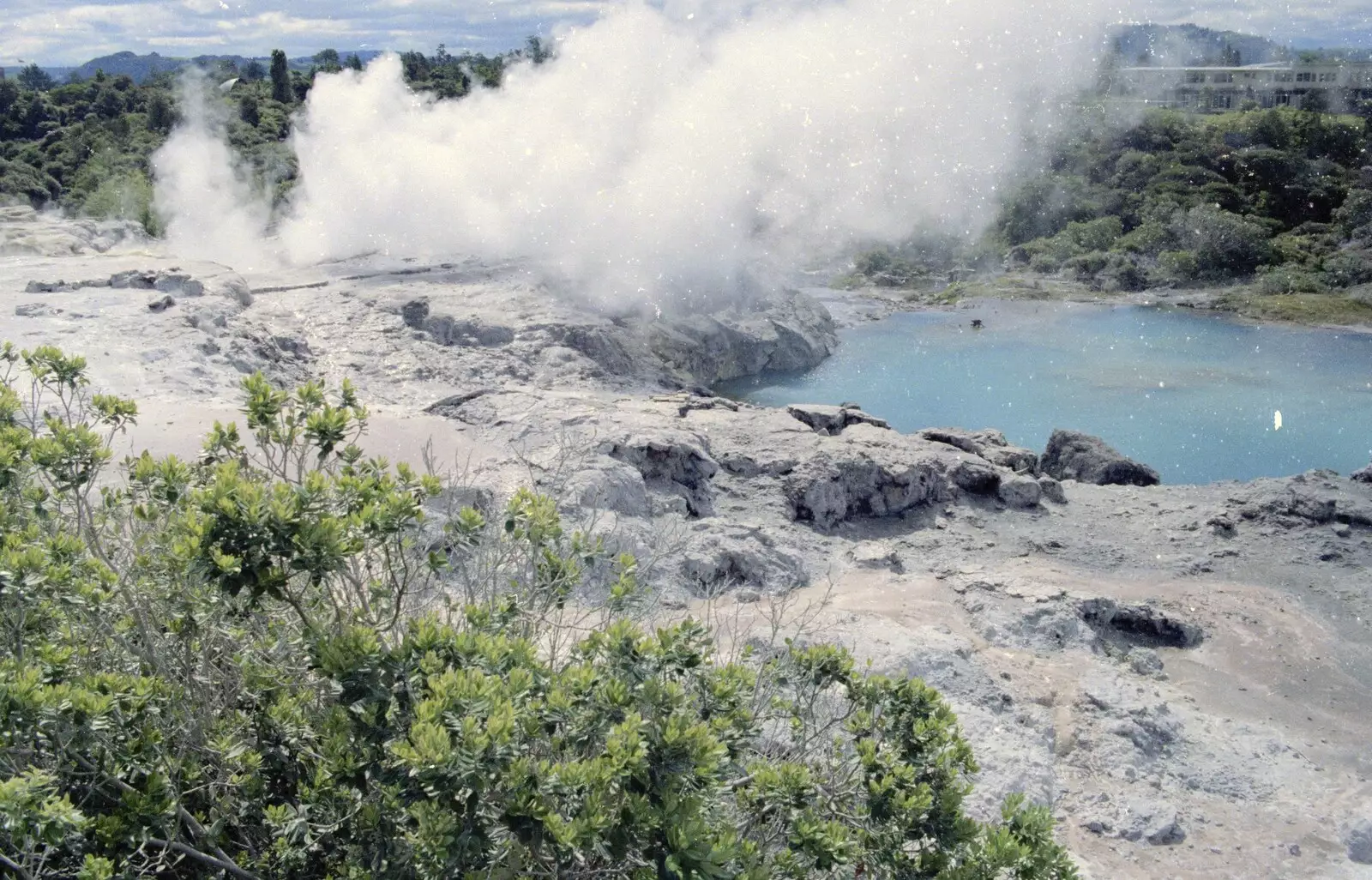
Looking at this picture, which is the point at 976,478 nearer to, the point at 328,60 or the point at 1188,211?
the point at 1188,211

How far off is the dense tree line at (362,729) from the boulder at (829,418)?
7846mm

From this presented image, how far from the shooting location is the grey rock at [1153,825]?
18.1ft

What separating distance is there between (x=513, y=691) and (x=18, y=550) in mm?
1560

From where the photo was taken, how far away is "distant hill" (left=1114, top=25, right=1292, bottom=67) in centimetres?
4225

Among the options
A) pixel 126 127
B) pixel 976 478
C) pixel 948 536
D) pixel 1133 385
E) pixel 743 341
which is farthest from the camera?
pixel 126 127

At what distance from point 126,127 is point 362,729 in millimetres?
38158

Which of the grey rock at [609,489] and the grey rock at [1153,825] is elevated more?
the grey rock at [609,489]

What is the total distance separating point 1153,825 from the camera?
18.2 feet

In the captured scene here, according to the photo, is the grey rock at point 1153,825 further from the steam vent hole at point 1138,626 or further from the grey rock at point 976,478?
the grey rock at point 976,478

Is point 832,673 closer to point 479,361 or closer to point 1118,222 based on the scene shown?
point 479,361

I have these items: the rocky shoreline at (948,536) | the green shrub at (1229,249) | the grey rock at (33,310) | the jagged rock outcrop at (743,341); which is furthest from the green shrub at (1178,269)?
the grey rock at (33,310)

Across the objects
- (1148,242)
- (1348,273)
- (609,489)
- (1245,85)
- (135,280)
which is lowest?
(609,489)

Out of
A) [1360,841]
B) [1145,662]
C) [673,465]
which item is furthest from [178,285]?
[1360,841]

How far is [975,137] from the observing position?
30.9m
